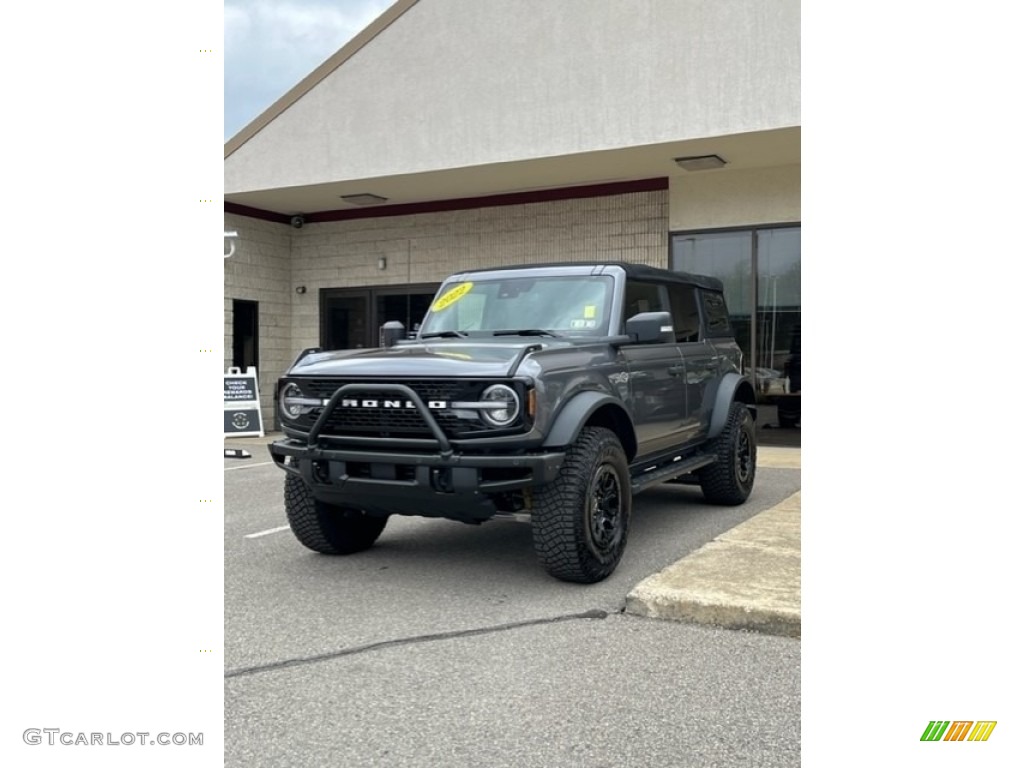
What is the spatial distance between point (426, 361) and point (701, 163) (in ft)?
25.0

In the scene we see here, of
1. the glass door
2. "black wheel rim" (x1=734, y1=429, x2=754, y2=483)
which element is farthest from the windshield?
the glass door

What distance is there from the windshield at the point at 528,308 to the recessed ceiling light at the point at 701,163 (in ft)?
19.0

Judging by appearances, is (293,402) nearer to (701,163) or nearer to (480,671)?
(480,671)

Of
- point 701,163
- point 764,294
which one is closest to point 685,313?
point 701,163

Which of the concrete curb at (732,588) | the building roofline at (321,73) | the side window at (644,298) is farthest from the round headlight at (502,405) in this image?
the building roofline at (321,73)

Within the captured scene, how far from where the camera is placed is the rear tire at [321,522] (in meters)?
5.27

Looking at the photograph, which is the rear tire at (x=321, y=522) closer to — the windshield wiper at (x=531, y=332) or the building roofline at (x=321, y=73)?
the windshield wiper at (x=531, y=332)

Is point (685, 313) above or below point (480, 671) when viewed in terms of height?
above

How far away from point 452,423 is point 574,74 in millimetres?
7347

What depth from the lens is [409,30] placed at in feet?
38.9

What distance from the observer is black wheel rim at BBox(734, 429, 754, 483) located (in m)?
6.97

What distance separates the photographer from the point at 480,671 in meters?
3.44
